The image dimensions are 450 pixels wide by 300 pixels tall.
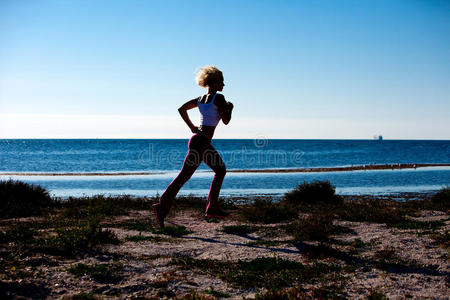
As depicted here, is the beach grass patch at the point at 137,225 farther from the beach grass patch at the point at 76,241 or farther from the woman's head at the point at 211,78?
the woman's head at the point at 211,78

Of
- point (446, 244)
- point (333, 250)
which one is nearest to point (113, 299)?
point (333, 250)

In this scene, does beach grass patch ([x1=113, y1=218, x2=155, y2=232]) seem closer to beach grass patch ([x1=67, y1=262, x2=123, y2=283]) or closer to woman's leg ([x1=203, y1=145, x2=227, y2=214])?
woman's leg ([x1=203, y1=145, x2=227, y2=214])

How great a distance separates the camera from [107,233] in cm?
658

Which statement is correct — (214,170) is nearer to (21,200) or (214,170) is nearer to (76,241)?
(76,241)

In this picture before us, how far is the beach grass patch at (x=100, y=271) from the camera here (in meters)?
4.63

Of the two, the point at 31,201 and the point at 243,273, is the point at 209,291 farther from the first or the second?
the point at 31,201

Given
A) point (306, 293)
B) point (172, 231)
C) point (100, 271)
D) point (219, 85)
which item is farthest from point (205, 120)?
point (306, 293)

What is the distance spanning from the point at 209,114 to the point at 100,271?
3436 millimetres

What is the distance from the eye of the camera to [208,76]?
7184mm

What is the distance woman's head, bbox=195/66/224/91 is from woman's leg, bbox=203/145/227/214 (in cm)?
118

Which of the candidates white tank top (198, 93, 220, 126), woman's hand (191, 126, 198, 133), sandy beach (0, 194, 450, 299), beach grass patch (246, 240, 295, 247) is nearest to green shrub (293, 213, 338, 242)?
sandy beach (0, 194, 450, 299)

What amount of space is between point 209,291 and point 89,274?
1630 mm

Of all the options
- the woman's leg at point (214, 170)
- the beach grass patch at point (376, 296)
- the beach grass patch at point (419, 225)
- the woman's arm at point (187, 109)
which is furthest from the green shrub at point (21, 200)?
the beach grass patch at point (419, 225)

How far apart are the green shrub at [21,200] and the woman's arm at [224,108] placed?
590 cm
